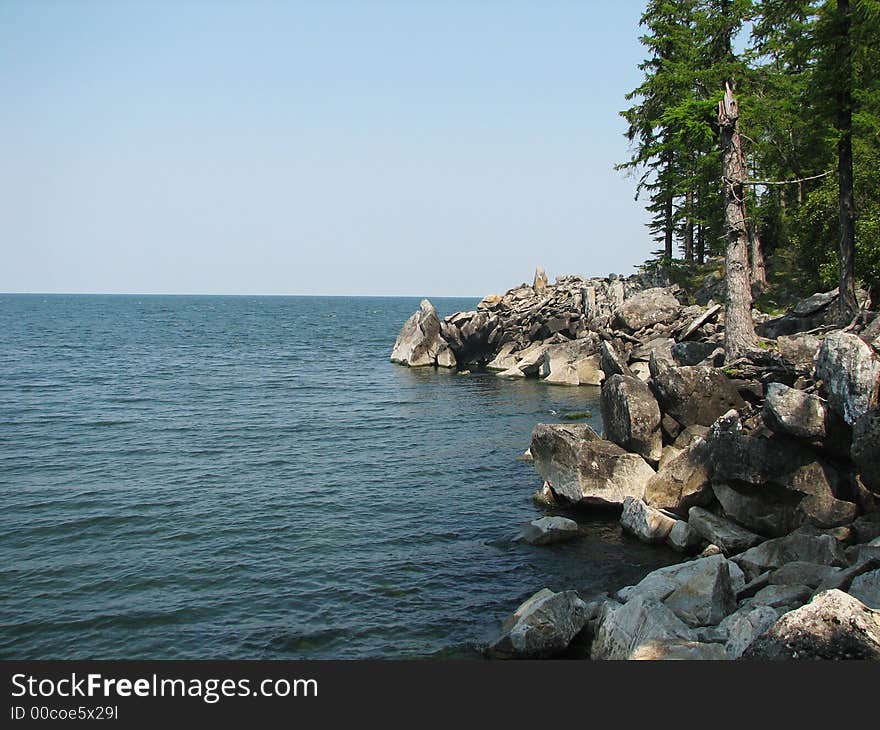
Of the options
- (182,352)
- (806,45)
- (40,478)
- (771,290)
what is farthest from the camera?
(182,352)

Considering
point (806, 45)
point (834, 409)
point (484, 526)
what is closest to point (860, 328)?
point (834, 409)

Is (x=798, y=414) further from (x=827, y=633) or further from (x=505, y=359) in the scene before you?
(x=505, y=359)

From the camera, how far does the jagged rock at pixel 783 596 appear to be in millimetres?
13438

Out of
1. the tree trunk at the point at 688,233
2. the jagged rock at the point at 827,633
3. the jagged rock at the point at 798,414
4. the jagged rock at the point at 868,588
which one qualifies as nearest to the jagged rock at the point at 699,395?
the jagged rock at the point at 798,414

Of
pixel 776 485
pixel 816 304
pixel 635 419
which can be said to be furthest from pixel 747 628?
pixel 816 304

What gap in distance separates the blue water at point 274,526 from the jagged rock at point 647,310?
18.6ft

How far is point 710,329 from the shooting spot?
130 feet

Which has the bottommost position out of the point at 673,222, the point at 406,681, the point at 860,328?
the point at 406,681

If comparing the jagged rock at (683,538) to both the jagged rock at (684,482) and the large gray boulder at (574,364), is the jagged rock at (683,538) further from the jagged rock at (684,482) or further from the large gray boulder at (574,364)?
the large gray boulder at (574,364)

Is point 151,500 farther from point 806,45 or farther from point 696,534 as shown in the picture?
point 806,45

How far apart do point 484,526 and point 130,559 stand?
10.7 metres

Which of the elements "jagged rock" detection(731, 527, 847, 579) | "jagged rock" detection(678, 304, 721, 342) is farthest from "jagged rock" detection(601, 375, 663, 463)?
"jagged rock" detection(678, 304, 721, 342)

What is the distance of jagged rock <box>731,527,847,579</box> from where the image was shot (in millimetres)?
15988

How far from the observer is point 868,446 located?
1678 centimetres
